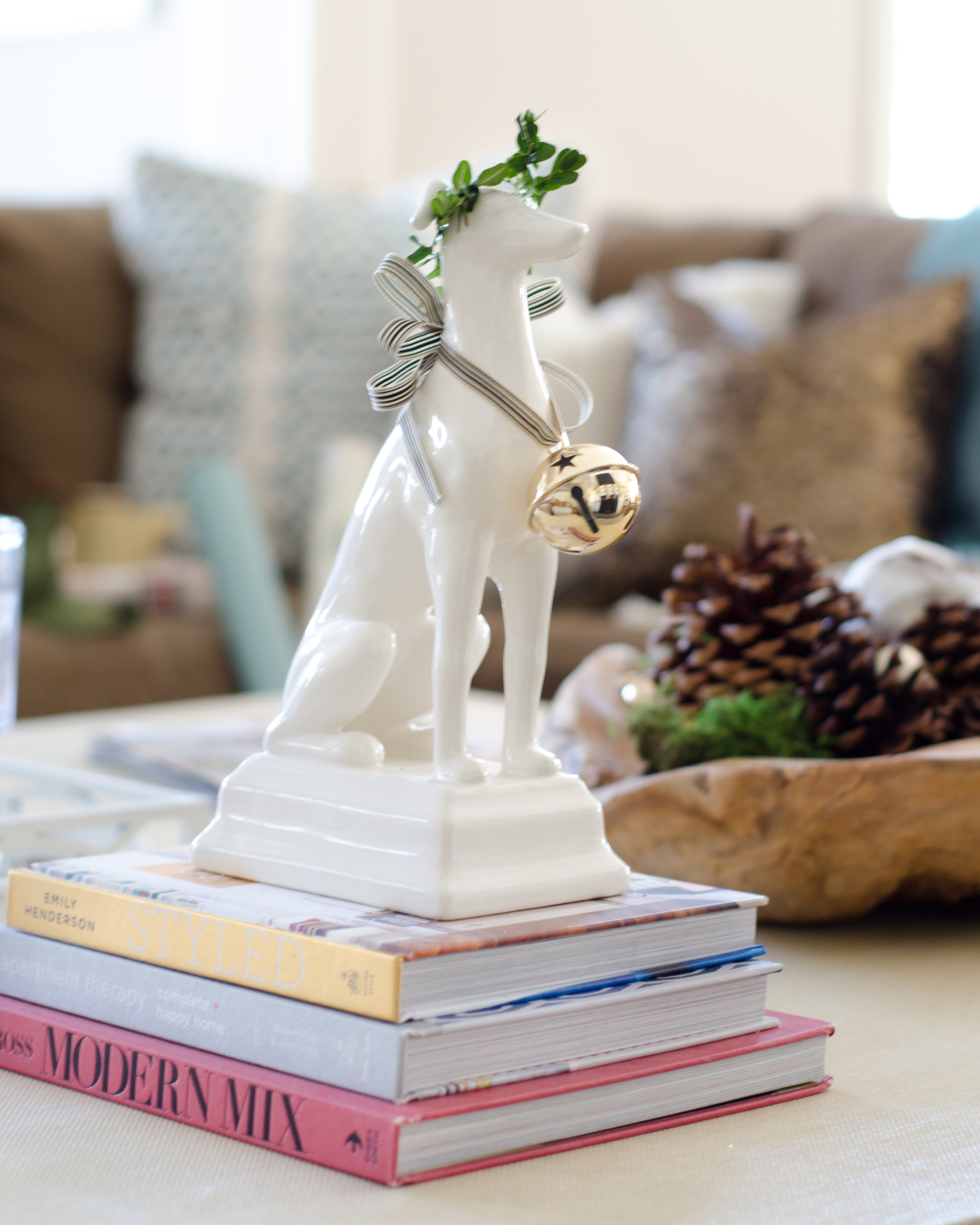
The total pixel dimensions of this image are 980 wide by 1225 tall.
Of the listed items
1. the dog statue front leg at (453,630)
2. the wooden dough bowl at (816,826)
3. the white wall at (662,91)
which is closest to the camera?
the dog statue front leg at (453,630)

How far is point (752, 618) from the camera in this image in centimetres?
84

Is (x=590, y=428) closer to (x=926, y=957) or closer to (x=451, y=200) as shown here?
(x=926, y=957)

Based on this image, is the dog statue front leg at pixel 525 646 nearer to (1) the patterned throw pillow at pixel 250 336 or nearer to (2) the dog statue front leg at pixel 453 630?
(2) the dog statue front leg at pixel 453 630

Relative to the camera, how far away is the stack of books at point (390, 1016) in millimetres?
462

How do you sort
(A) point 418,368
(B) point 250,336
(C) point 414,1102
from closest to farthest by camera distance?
1. (C) point 414,1102
2. (A) point 418,368
3. (B) point 250,336

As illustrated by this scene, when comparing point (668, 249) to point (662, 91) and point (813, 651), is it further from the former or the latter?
point (813, 651)

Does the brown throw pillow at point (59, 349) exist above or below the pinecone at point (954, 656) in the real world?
above

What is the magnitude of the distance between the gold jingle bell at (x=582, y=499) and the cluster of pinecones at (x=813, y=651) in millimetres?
302

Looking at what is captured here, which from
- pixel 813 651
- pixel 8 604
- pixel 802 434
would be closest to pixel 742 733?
pixel 813 651

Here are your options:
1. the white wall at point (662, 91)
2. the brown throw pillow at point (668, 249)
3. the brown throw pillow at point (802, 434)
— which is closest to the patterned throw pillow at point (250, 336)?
the brown throw pillow at point (668, 249)

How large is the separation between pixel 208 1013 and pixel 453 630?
17 cm

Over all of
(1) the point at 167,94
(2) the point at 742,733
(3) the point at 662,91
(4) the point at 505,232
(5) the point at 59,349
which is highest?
(3) the point at 662,91

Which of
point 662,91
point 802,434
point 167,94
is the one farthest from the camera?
point 662,91

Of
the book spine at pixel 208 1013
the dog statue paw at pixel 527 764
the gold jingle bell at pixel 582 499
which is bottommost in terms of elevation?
the book spine at pixel 208 1013
